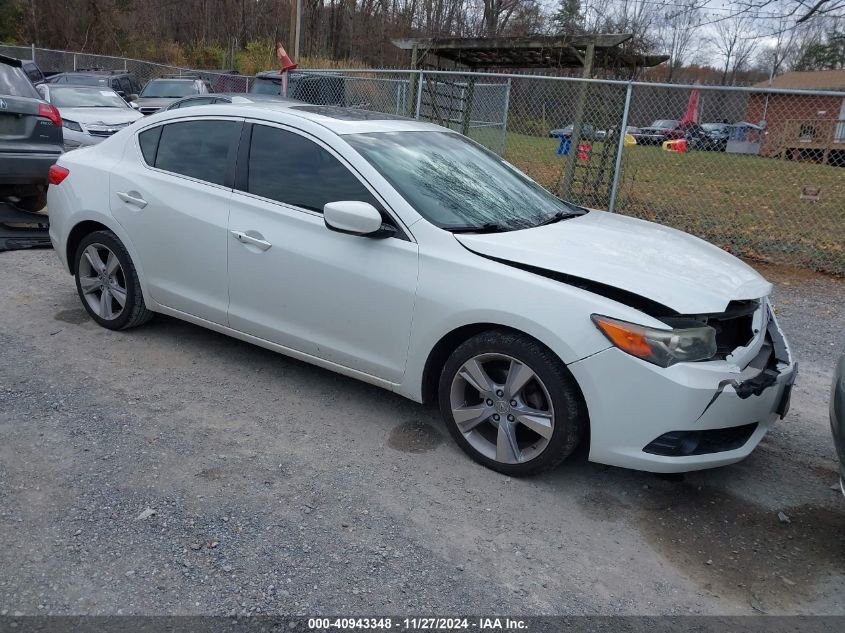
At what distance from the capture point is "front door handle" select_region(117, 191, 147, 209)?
15.3 ft

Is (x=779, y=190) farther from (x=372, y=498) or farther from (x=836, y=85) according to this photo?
(x=836, y=85)

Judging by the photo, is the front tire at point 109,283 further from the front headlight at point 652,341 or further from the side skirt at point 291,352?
the front headlight at point 652,341

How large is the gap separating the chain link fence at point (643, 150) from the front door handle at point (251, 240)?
565 cm

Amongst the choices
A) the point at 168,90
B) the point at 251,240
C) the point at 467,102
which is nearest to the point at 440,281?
the point at 251,240

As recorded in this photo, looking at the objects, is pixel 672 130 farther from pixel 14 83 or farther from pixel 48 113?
pixel 14 83

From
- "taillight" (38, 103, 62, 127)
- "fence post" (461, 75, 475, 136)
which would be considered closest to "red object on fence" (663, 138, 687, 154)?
"fence post" (461, 75, 475, 136)

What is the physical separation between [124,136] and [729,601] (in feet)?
15.0

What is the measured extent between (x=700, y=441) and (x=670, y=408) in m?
0.28

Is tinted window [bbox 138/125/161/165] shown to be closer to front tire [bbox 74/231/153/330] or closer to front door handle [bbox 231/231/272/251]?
front tire [bbox 74/231/153/330]

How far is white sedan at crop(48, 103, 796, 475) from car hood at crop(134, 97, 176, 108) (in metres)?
12.9

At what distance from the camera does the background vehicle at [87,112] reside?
11.6 meters

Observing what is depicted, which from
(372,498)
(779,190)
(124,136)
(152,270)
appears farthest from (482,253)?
(779,190)

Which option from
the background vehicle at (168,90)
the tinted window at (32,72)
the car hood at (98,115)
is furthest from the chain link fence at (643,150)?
the tinted window at (32,72)

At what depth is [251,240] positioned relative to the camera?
417cm
